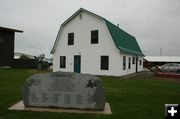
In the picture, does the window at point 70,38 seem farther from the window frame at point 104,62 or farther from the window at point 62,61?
the window frame at point 104,62

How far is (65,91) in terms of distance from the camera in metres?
9.35

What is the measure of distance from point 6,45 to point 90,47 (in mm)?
13290

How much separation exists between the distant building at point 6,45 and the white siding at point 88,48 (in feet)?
27.4

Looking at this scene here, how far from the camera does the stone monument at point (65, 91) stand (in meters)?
9.17

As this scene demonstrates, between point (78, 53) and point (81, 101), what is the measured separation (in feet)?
Result: 69.6

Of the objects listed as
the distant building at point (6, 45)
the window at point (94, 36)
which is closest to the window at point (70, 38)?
the window at point (94, 36)

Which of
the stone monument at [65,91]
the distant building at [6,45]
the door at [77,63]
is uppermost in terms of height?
the distant building at [6,45]

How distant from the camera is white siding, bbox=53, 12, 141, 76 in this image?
2808 cm

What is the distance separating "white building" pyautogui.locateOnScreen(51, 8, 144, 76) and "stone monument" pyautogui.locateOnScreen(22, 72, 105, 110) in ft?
60.3

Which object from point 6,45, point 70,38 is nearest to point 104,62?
point 70,38

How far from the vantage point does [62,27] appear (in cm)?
3150

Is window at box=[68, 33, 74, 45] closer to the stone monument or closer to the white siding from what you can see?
the white siding

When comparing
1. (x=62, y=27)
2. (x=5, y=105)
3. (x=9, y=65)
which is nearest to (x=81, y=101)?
(x=5, y=105)

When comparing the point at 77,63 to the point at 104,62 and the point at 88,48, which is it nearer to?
the point at 88,48
